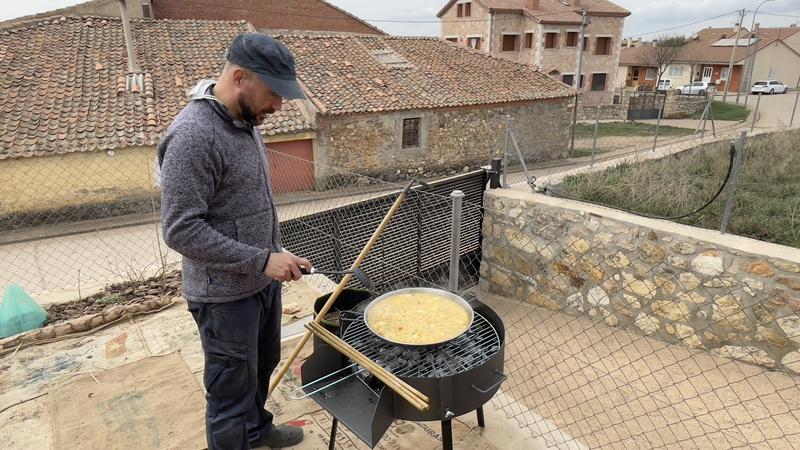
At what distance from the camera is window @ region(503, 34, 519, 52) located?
31.8m

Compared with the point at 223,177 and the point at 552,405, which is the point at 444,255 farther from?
the point at 223,177

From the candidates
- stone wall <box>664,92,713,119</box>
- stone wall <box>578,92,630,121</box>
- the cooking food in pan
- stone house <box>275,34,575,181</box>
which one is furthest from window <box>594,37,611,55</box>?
the cooking food in pan

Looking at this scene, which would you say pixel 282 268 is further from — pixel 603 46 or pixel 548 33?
pixel 603 46

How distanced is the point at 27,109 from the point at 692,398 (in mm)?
13972

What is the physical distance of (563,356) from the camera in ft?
17.1

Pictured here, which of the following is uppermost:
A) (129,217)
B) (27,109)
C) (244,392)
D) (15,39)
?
(15,39)

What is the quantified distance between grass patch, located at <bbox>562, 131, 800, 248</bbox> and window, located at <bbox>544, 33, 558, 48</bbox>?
2512 centimetres

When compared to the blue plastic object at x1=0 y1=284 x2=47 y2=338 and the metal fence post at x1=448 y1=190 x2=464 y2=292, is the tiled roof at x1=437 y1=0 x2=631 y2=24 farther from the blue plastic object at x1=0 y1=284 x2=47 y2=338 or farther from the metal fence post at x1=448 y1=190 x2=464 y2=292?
the blue plastic object at x1=0 y1=284 x2=47 y2=338

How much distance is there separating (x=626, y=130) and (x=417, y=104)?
1363 centimetres

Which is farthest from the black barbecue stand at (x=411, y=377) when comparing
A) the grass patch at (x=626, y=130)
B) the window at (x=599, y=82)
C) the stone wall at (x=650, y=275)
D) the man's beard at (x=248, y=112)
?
the window at (x=599, y=82)

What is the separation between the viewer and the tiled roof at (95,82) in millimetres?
10773

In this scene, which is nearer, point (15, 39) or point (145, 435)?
point (145, 435)

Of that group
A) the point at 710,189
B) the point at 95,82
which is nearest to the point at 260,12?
the point at 95,82

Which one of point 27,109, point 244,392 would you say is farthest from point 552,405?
point 27,109
